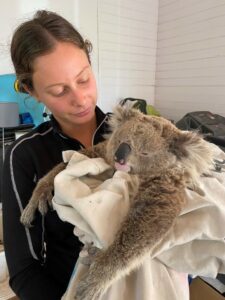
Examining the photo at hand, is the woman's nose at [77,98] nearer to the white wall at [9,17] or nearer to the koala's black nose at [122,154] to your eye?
the koala's black nose at [122,154]

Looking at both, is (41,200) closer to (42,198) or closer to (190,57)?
(42,198)

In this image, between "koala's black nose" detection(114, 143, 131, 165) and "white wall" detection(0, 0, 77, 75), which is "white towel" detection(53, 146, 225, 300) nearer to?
"koala's black nose" detection(114, 143, 131, 165)

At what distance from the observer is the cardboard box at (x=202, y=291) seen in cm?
128

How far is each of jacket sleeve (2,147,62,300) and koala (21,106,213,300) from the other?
0.33 meters

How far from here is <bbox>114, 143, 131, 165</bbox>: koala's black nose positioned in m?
0.52

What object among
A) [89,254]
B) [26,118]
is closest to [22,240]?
[89,254]

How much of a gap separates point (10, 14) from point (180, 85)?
6.26 feet

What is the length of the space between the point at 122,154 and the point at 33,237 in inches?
17.9

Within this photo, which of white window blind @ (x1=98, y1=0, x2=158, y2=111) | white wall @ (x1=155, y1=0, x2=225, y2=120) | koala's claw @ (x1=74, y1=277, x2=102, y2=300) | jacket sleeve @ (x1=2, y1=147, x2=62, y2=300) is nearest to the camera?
koala's claw @ (x1=74, y1=277, x2=102, y2=300)

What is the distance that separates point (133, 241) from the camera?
478 millimetres

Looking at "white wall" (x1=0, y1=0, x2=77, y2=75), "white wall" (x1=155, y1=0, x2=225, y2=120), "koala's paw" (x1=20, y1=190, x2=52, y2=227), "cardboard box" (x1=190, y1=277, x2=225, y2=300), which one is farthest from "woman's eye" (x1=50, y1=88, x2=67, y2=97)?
"white wall" (x1=155, y1=0, x2=225, y2=120)

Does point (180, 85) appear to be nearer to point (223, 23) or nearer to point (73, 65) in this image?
point (223, 23)

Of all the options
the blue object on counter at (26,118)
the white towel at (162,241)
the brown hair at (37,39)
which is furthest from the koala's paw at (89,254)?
the blue object on counter at (26,118)

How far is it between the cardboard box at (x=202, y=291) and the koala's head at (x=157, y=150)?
39.5 inches
